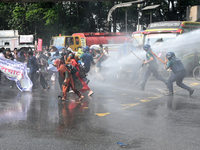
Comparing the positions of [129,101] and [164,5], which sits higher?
[164,5]

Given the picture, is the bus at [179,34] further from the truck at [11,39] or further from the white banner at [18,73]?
the truck at [11,39]

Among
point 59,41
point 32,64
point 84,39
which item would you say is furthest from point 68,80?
point 84,39

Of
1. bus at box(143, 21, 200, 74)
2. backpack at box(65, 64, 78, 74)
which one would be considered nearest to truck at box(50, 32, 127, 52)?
bus at box(143, 21, 200, 74)

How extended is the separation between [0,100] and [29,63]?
284cm

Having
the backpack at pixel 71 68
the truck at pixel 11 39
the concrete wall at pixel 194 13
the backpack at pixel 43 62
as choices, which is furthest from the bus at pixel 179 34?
the concrete wall at pixel 194 13

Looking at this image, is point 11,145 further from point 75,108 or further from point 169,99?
point 169,99

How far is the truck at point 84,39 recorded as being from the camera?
2900 cm

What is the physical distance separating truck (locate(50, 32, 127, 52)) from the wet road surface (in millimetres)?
18839

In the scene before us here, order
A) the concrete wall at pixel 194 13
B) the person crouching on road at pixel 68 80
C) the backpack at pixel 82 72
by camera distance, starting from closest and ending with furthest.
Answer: the person crouching on road at pixel 68 80
the backpack at pixel 82 72
the concrete wall at pixel 194 13

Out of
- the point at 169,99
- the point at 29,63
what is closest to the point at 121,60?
the point at 29,63

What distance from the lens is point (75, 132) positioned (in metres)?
5.84

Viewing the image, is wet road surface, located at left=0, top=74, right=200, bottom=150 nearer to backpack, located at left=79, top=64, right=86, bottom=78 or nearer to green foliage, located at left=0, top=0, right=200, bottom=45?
backpack, located at left=79, top=64, right=86, bottom=78

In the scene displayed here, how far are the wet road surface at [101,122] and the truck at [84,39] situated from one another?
1884cm

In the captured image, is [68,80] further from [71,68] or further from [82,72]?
[82,72]
